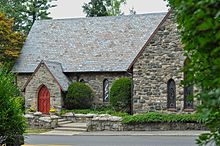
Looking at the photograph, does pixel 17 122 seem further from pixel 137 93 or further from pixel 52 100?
pixel 52 100

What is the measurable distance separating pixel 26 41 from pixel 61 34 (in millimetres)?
2954

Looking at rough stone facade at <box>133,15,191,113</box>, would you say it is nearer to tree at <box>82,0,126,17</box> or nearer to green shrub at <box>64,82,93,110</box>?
green shrub at <box>64,82,93,110</box>

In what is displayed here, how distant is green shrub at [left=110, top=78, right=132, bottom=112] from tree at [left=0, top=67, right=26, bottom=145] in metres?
17.3

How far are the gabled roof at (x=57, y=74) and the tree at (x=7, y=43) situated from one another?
4.31m

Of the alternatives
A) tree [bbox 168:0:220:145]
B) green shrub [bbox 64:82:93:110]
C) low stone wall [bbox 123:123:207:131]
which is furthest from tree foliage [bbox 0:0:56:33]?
tree [bbox 168:0:220:145]

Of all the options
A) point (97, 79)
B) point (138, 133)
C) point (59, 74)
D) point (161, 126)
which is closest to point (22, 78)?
point (59, 74)

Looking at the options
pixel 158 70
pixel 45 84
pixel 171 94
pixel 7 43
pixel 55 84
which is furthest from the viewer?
pixel 7 43

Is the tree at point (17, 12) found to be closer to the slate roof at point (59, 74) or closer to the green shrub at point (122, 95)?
the slate roof at point (59, 74)

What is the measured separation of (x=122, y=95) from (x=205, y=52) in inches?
1039

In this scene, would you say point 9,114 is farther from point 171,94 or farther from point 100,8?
point 100,8

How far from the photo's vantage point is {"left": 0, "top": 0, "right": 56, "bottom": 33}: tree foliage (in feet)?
176

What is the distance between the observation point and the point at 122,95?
2900 centimetres

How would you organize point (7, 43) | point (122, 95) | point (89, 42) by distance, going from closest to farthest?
1. point (122, 95)
2. point (89, 42)
3. point (7, 43)

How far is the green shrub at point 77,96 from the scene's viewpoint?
30.0 meters
